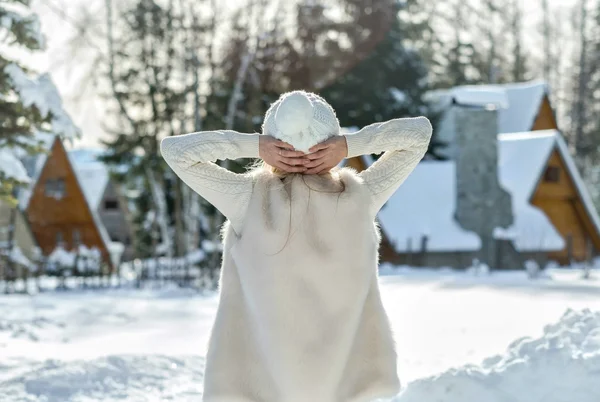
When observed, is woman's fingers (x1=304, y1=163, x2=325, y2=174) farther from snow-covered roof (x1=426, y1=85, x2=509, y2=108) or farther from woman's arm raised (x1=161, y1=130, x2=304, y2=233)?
snow-covered roof (x1=426, y1=85, x2=509, y2=108)

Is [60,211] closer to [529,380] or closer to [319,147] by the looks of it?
[529,380]

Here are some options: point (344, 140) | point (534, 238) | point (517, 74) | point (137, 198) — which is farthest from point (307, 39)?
point (344, 140)

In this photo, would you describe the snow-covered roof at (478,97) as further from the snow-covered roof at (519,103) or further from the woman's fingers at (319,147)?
the woman's fingers at (319,147)

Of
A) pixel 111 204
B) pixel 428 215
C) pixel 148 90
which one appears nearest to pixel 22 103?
pixel 148 90

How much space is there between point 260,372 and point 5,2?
879cm

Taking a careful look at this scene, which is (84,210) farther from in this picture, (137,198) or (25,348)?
(25,348)

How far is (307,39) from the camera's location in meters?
30.5

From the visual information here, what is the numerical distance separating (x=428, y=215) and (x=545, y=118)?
1276 cm

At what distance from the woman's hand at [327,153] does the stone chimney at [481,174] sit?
2113 centimetres

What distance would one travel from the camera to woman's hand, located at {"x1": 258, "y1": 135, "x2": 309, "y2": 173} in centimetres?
333

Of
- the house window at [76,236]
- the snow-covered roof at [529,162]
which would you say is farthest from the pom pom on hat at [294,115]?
the house window at [76,236]

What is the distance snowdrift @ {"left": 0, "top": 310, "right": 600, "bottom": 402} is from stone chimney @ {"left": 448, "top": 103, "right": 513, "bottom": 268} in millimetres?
16322

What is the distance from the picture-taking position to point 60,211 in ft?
109

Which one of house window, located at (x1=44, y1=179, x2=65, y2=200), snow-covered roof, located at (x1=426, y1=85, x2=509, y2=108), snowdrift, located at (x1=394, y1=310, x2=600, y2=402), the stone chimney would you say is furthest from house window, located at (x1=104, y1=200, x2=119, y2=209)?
snowdrift, located at (x1=394, y1=310, x2=600, y2=402)
